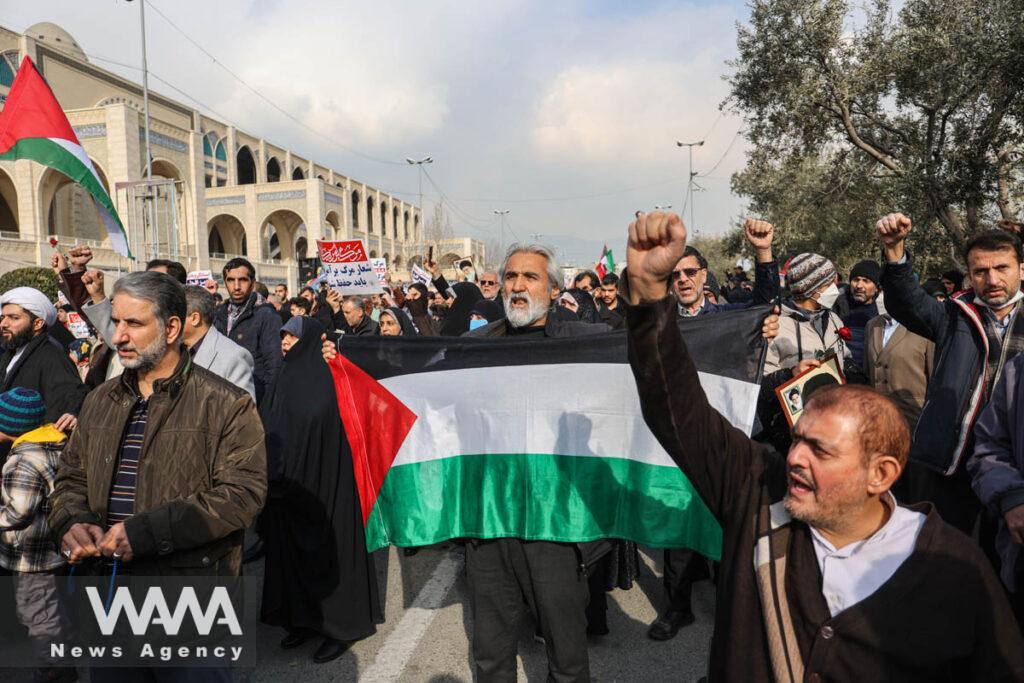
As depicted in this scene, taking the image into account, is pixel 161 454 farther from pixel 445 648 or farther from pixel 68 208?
pixel 68 208

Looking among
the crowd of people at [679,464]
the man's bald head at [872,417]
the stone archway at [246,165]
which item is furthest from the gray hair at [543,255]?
the stone archway at [246,165]

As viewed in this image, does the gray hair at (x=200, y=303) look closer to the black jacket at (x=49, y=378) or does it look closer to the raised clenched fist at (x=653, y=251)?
the black jacket at (x=49, y=378)

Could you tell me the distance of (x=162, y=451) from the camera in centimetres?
247

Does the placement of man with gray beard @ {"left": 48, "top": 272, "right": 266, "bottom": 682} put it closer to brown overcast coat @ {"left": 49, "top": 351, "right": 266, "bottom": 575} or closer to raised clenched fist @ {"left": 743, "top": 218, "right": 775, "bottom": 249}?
brown overcast coat @ {"left": 49, "top": 351, "right": 266, "bottom": 575}

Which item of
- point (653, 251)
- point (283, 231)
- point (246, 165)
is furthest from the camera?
point (246, 165)

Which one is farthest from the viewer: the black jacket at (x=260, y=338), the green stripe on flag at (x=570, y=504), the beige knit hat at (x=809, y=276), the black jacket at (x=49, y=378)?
the black jacket at (x=260, y=338)

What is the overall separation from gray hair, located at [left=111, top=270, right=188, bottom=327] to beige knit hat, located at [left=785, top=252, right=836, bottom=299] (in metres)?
3.08

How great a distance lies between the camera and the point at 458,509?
312 cm

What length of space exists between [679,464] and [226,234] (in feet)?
186

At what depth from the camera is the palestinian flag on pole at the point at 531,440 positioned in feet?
9.84

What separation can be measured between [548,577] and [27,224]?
1487 inches

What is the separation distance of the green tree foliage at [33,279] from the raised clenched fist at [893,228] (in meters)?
19.9

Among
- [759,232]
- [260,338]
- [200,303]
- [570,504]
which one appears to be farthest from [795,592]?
[260,338]

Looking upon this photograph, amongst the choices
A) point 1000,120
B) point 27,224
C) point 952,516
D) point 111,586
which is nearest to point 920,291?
point 952,516
